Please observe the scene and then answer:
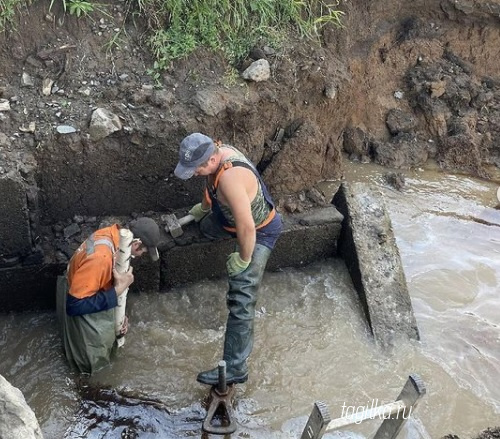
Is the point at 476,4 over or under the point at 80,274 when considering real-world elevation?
over

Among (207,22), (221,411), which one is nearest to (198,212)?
(221,411)

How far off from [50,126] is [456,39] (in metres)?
5.19

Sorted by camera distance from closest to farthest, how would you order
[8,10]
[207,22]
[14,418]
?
[14,418], [8,10], [207,22]

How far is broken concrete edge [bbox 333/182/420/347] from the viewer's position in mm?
4879

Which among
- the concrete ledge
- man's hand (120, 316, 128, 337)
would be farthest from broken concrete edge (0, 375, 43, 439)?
the concrete ledge

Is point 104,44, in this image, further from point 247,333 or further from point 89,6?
point 247,333

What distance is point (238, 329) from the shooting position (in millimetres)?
4266

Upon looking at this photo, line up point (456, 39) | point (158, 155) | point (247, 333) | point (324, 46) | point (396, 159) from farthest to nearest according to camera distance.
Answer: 1. point (456, 39)
2. point (396, 159)
3. point (324, 46)
4. point (158, 155)
5. point (247, 333)

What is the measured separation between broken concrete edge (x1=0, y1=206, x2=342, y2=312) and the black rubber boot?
779mm

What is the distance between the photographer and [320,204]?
18.2ft

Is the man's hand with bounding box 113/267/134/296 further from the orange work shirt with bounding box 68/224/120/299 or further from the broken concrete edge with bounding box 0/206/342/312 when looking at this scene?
the broken concrete edge with bounding box 0/206/342/312

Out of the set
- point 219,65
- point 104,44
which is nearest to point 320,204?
point 219,65

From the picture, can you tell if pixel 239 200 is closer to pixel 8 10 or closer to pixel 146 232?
pixel 146 232

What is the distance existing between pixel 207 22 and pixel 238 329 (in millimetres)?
2867
